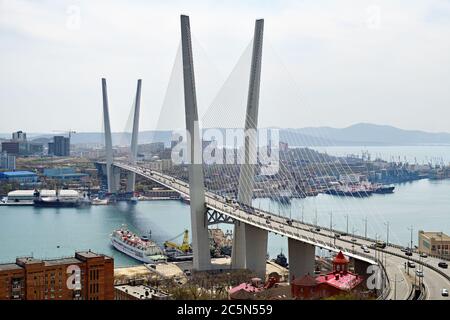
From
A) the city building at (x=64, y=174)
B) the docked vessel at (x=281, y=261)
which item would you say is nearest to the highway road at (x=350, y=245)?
the docked vessel at (x=281, y=261)

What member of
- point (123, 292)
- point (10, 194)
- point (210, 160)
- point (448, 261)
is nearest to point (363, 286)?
point (448, 261)

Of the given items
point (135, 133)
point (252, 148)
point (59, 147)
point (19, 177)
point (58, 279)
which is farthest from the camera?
point (59, 147)

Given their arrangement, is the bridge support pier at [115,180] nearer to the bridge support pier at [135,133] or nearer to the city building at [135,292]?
the bridge support pier at [135,133]

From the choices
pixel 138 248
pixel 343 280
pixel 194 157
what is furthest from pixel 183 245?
pixel 343 280

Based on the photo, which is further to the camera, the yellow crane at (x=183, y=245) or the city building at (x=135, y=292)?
the yellow crane at (x=183, y=245)

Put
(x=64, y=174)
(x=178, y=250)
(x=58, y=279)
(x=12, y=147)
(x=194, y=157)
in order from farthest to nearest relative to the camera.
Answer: (x=64, y=174) → (x=12, y=147) → (x=178, y=250) → (x=194, y=157) → (x=58, y=279)

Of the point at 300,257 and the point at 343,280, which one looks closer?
the point at 343,280

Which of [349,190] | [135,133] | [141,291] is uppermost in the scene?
[135,133]

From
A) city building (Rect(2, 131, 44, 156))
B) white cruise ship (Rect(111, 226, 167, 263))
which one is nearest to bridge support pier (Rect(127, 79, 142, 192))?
city building (Rect(2, 131, 44, 156))

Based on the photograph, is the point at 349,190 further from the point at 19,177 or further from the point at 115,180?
the point at 19,177
